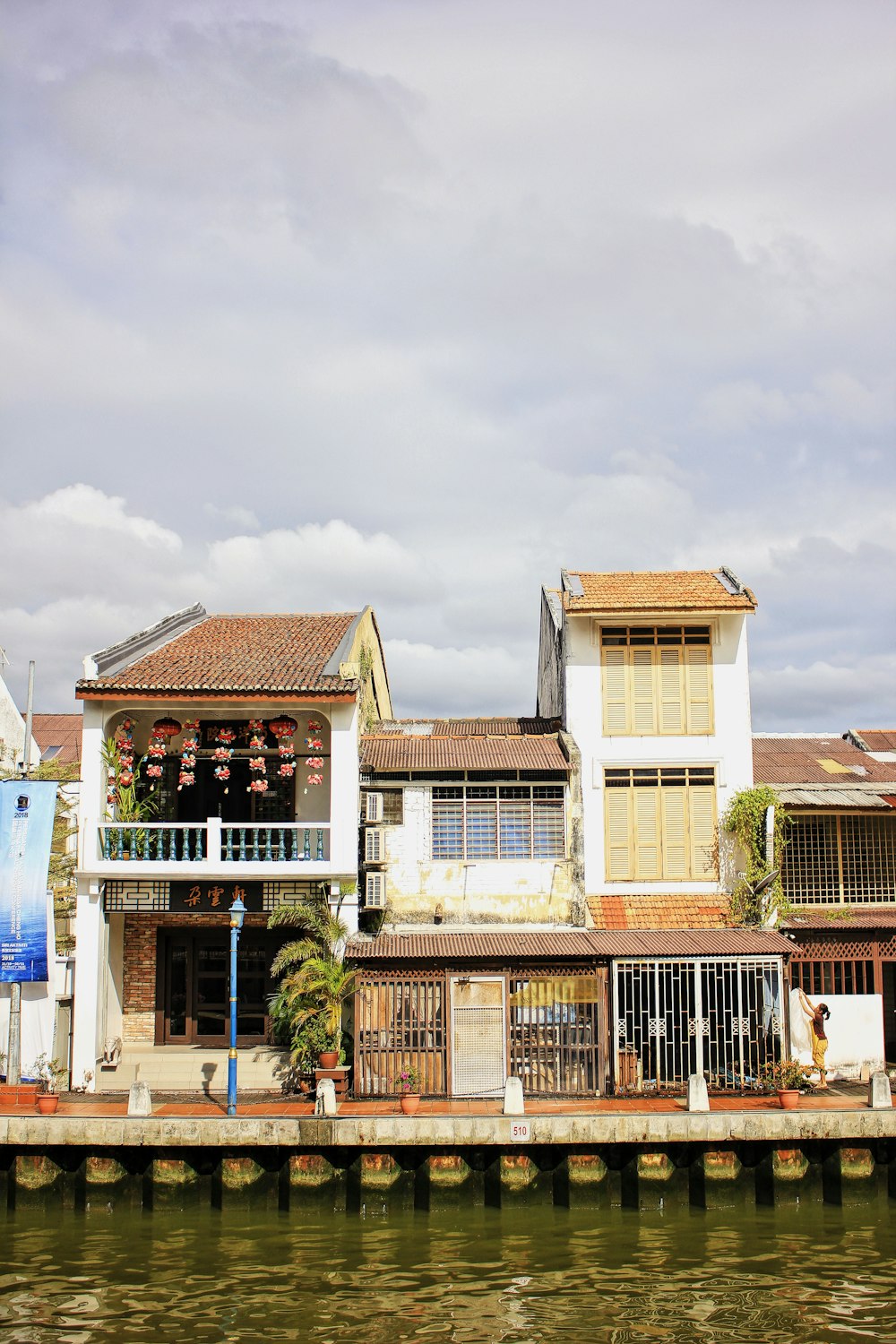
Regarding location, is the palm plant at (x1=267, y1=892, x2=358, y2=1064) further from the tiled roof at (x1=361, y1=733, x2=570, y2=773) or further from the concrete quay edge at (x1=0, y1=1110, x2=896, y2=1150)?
the tiled roof at (x1=361, y1=733, x2=570, y2=773)

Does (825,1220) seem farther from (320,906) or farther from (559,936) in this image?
(320,906)

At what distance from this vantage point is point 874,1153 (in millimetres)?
16812

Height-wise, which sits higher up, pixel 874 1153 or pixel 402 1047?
pixel 402 1047

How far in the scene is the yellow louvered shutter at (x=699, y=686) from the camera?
72.3 ft

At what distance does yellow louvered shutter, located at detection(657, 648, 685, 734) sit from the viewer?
22.1m

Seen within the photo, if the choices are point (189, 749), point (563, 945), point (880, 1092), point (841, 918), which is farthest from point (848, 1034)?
point (189, 749)

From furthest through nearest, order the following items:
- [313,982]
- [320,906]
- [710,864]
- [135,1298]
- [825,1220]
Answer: [710,864]
[320,906]
[313,982]
[825,1220]
[135,1298]

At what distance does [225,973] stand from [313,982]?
416 centimetres

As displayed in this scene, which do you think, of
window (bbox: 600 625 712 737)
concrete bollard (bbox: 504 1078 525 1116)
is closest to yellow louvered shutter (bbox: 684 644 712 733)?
window (bbox: 600 625 712 737)

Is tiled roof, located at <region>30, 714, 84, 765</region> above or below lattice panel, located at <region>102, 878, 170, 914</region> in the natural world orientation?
above

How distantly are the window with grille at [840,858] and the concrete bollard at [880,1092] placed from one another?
4.66 meters

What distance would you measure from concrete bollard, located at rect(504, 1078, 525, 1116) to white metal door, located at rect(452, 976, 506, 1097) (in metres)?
1.55

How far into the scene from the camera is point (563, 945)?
61.6 feet

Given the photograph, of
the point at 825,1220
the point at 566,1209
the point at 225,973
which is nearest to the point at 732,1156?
the point at 825,1220
